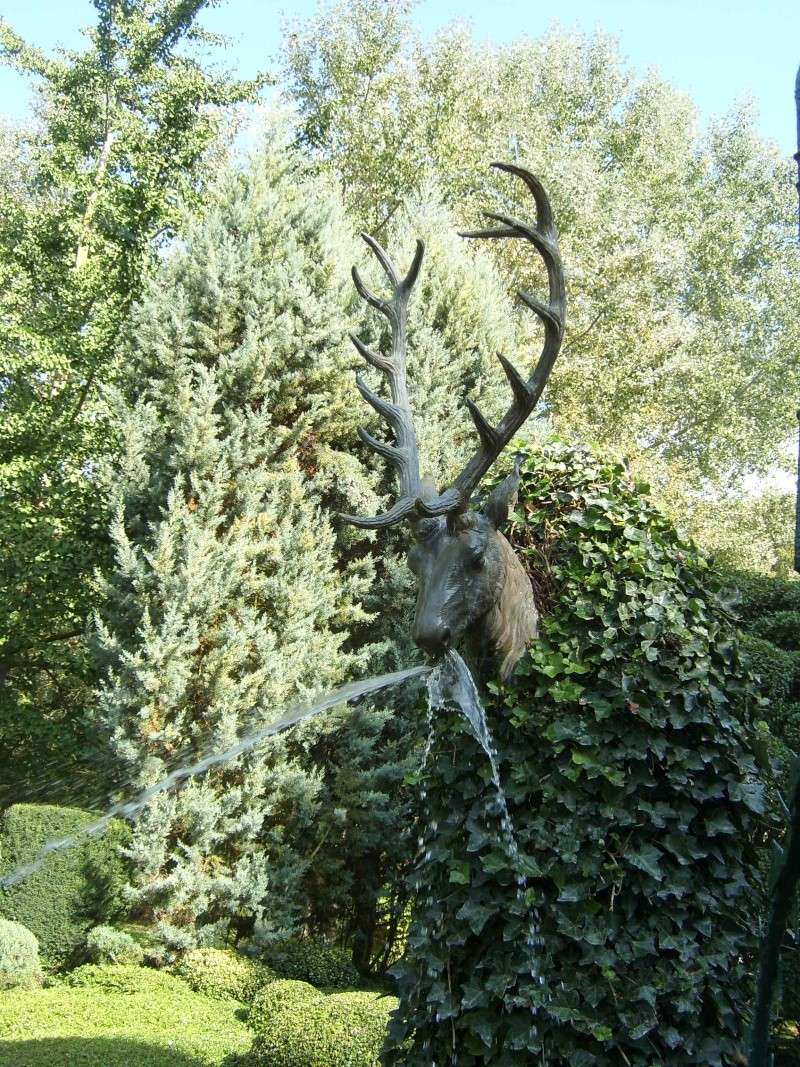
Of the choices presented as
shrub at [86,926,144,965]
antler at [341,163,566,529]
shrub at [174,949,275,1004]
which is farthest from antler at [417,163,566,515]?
shrub at [86,926,144,965]

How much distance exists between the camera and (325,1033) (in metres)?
5.07

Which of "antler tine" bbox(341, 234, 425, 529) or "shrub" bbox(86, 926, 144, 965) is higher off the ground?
"antler tine" bbox(341, 234, 425, 529)

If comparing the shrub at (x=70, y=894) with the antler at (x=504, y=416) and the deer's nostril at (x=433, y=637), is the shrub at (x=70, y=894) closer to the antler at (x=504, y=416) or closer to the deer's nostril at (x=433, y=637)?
the antler at (x=504, y=416)

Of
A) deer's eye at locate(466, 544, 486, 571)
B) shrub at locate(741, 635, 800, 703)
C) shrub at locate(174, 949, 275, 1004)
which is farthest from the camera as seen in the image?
shrub at locate(174, 949, 275, 1004)

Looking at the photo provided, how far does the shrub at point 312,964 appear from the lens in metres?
7.31

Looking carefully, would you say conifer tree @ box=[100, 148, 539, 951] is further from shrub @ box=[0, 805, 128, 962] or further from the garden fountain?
the garden fountain

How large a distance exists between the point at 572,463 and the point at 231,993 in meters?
5.28

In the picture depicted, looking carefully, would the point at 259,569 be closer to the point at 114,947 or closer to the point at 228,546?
the point at 228,546

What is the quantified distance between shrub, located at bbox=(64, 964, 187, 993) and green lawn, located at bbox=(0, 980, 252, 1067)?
0.02m

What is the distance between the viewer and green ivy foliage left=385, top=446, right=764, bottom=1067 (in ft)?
9.23

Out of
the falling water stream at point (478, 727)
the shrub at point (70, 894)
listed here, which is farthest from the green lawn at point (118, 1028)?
the falling water stream at point (478, 727)

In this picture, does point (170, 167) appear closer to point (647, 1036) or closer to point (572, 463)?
→ point (572, 463)

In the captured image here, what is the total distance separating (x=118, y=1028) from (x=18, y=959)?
146 centimetres

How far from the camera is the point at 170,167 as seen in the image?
15141mm
